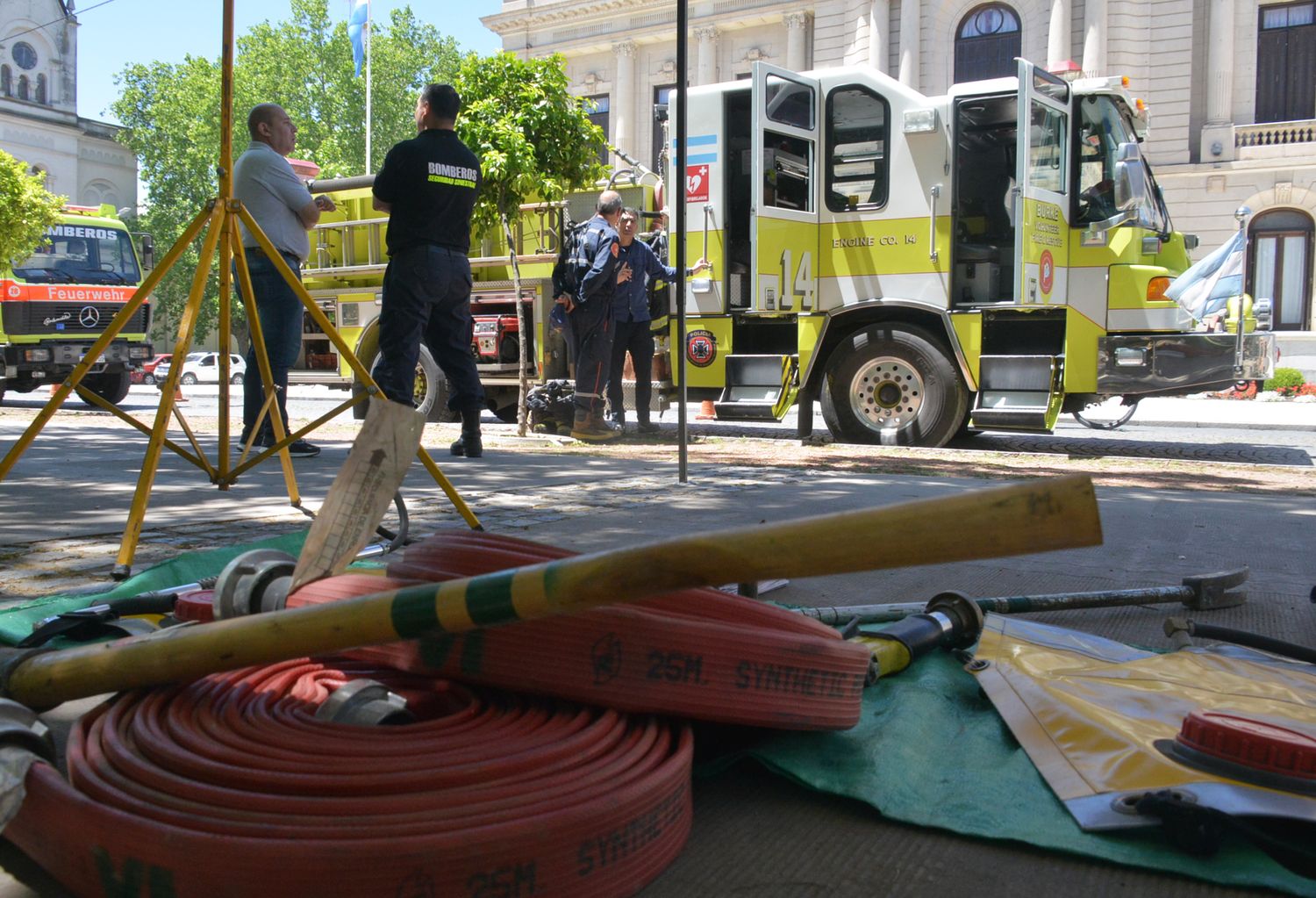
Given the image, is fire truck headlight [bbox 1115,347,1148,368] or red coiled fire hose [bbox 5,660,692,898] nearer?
red coiled fire hose [bbox 5,660,692,898]

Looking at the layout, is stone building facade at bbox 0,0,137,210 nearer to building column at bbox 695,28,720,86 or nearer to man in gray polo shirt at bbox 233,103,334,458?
building column at bbox 695,28,720,86

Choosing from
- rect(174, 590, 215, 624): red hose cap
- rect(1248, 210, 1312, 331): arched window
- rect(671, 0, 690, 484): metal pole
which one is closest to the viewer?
rect(174, 590, 215, 624): red hose cap

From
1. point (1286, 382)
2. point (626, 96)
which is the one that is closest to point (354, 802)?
point (1286, 382)

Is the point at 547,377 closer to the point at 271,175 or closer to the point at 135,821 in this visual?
the point at 271,175

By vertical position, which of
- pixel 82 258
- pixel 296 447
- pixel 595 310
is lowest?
pixel 296 447

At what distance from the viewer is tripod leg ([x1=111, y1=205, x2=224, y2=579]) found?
10.6 feet

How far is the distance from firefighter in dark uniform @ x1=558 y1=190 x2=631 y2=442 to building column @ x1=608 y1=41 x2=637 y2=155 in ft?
95.3

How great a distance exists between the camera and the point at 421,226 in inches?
236

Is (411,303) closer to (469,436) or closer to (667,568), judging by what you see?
(469,436)

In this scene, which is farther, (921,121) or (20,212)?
(20,212)

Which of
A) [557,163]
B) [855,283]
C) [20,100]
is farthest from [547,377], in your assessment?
[20,100]

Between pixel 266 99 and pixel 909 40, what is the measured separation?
99.3ft

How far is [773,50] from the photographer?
119 feet

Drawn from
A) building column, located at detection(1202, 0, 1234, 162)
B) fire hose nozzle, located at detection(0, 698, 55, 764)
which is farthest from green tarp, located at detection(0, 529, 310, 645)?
building column, located at detection(1202, 0, 1234, 162)
